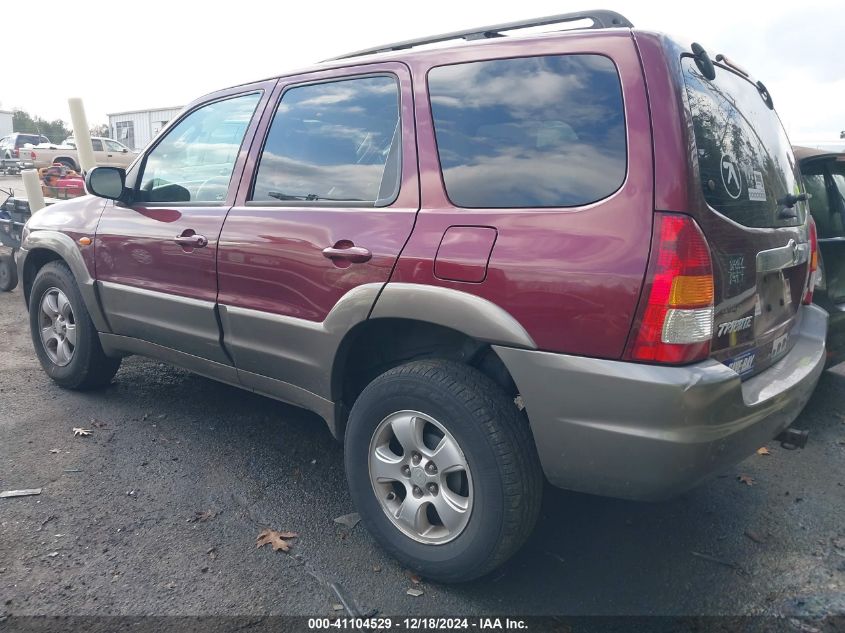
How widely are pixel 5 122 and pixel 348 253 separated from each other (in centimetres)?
4998

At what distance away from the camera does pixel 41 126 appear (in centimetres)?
6788

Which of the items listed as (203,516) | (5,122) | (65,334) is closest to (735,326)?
(203,516)

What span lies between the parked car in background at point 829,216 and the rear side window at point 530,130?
2697 mm

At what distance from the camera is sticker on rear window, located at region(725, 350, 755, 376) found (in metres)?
2.31

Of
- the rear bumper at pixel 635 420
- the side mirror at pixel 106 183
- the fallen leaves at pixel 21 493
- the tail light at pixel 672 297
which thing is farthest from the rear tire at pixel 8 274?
the tail light at pixel 672 297

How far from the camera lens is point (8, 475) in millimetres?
3436

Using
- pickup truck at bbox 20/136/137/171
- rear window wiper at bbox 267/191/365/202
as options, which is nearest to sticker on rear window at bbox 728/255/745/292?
rear window wiper at bbox 267/191/365/202

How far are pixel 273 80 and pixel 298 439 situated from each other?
78.3 inches

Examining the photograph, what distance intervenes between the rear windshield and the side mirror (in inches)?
123

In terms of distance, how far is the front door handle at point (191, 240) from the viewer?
3420 millimetres

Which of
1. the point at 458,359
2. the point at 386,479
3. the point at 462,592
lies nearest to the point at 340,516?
the point at 386,479

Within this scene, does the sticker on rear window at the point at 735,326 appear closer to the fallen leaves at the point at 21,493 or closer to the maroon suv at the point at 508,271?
the maroon suv at the point at 508,271

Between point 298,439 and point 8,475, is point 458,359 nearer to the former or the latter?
point 298,439

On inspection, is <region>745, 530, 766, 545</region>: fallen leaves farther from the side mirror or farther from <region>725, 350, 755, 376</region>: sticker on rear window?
the side mirror
